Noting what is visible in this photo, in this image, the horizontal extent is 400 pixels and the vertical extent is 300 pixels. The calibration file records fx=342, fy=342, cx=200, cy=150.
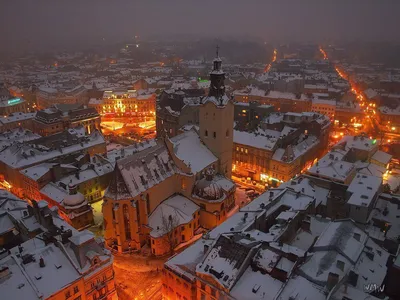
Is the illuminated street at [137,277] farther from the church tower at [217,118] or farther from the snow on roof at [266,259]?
the church tower at [217,118]

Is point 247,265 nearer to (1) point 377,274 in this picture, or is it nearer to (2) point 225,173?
(1) point 377,274

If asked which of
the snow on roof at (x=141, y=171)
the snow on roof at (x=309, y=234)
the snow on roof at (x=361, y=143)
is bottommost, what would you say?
the snow on roof at (x=309, y=234)

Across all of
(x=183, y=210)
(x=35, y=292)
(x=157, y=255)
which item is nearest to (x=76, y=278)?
(x=35, y=292)

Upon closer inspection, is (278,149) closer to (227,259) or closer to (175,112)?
(175,112)

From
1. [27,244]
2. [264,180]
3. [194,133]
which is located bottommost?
[264,180]

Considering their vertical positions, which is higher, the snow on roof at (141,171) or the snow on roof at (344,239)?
the snow on roof at (141,171)

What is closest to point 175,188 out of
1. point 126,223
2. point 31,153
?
point 126,223

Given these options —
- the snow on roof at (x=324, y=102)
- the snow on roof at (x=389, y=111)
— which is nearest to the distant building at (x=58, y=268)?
the snow on roof at (x=324, y=102)
